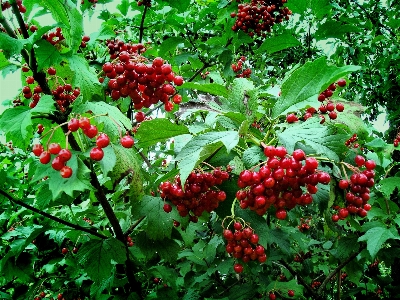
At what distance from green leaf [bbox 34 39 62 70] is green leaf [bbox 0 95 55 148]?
19cm

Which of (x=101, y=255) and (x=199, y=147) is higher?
(x=199, y=147)

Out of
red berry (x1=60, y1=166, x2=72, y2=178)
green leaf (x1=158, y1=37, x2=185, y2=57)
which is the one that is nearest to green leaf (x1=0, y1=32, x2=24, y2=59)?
red berry (x1=60, y1=166, x2=72, y2=178)

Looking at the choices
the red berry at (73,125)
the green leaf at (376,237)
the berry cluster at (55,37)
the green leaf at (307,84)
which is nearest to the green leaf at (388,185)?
the green leaf at (376,237)

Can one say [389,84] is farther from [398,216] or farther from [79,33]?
[79,33]

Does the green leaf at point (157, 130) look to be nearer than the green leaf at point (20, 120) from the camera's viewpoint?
No

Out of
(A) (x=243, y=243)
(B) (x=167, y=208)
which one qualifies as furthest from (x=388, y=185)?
(B) (x=167, y=208)

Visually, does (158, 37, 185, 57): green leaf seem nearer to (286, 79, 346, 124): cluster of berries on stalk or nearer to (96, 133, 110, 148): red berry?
(286, 79, 346, 124): cluster of berries on stalk

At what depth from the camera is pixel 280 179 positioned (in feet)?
4.26

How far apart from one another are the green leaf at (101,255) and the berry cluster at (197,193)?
0.36 m

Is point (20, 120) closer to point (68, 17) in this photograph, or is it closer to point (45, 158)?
point (45, 158)

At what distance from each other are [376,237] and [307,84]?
1.19 metres

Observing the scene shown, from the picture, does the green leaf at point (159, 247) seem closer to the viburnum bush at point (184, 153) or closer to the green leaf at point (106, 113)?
the viburnum bush at point (184, 153)

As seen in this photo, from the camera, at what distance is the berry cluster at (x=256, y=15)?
9.88ft

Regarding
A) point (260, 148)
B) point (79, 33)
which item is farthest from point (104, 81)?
point (260, 148)
